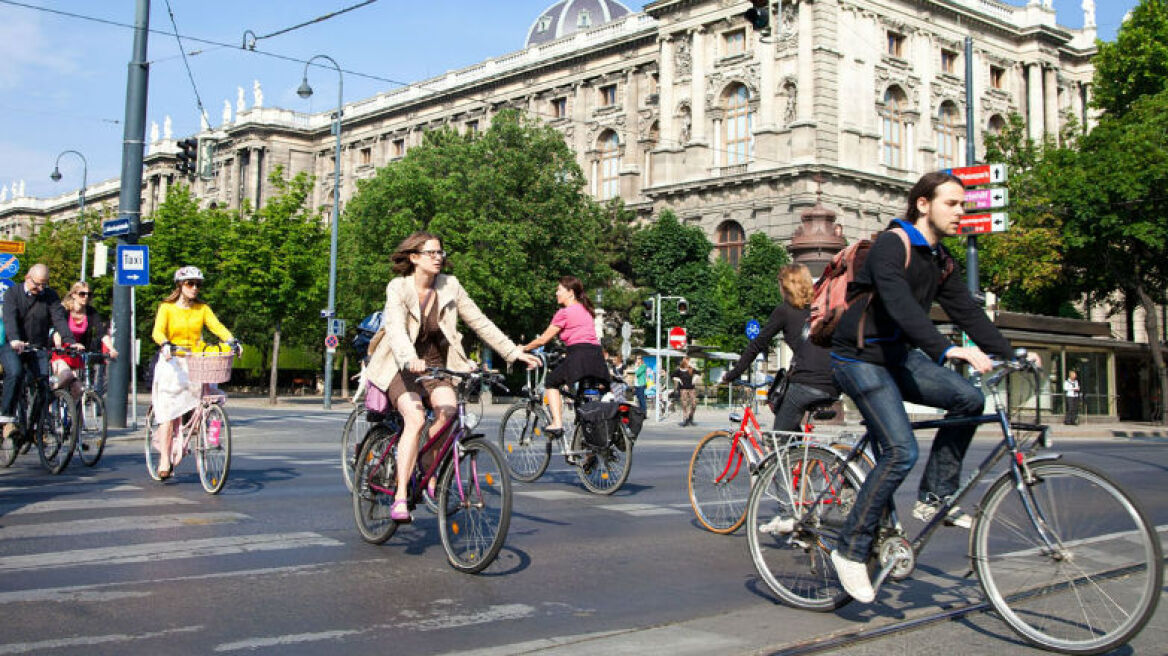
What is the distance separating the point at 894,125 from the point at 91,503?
158 feet

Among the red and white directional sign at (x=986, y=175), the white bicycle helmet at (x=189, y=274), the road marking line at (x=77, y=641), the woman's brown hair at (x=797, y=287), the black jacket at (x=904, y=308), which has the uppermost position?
the red and white directional sign at (x=986, y=175)

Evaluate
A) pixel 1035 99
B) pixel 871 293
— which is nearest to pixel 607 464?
pixel 871 293

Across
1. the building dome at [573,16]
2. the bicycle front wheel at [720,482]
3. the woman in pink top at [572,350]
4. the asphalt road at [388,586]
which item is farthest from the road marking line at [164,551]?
the building dome at [573,16]

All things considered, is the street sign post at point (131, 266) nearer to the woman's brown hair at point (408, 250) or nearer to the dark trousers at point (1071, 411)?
the woman's brown hair at point (408, 250)

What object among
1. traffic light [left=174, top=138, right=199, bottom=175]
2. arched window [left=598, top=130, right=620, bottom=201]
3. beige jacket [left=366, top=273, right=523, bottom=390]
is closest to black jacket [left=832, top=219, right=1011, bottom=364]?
beige jacket [left=366, top=273, right=523, bottom=390]

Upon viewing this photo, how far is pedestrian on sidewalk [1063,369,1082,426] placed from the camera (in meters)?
32.9

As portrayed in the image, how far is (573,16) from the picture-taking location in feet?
266

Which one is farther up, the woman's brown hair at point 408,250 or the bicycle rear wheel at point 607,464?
the woman's brown hair at point 408,250

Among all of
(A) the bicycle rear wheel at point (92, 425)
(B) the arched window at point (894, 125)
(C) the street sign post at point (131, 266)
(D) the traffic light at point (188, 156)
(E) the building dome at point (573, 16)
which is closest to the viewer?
(A) the bicycle rear wheel at point (92, 425)

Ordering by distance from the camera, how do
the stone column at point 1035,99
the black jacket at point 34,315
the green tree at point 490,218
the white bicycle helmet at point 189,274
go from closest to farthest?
the white bicycle helmet at point 189,274 → the black jacket at point 34,315 → the green tree at point 490,218 → the stone column at point 1035,99

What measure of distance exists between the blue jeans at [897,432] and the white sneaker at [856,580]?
0.03m

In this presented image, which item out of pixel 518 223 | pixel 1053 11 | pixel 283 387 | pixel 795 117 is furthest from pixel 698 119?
pixel 283 387

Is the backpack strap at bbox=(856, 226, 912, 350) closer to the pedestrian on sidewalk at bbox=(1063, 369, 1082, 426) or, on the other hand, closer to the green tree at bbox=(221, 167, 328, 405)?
the pedestrian on sidewalk at bbox=(1063, 369, 1082, 426)

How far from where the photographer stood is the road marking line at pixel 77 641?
168 inches
